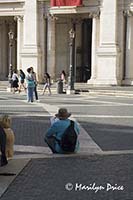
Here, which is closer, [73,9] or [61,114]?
[61,114]

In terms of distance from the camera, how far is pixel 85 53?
45844mm

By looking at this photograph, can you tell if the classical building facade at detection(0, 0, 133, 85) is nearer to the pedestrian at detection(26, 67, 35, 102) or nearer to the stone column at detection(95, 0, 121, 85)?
the stone column at detection(95, 0, 121, 85)

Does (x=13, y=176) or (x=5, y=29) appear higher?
(x=5, y=29)

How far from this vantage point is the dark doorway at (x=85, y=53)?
147ft

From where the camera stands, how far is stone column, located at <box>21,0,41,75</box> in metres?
42.5

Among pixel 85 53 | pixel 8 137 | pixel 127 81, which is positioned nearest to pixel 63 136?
pixel 8 137

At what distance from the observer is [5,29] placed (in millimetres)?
46719

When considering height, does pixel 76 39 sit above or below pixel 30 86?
above

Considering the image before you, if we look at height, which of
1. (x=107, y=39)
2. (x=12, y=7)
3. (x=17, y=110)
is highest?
(x=12, y=7)

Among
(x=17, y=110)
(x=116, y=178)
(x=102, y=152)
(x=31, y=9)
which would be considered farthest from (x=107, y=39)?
(x=116, y=178)

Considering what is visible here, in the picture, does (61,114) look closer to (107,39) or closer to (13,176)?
(13,176)

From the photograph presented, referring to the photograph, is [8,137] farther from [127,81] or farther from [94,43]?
[94,43]

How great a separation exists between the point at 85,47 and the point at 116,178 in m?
37.8

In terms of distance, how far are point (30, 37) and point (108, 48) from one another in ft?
21.7
